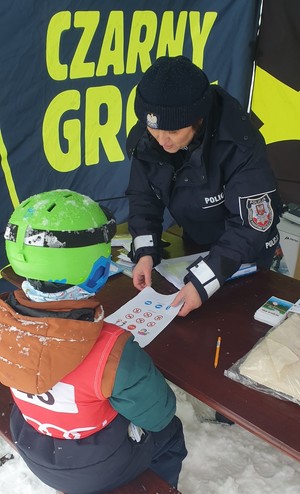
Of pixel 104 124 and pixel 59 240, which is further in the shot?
pixel 104 124

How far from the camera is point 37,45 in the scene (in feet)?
7.06

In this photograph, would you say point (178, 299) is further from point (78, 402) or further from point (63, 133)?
point (63, 133)

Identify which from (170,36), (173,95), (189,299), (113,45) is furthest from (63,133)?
(189,299)

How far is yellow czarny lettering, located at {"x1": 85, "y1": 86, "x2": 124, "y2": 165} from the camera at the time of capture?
2.48 metres

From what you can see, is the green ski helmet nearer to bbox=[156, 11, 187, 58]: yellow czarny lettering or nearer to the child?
the child

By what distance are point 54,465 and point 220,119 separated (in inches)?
41.5

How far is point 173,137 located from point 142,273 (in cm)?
46

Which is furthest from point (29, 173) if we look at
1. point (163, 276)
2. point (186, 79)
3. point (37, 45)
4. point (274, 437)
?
point (274, 437)

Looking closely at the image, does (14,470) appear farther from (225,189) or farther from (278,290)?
(225,189)

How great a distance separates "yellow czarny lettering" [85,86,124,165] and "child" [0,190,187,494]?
5.43 ft

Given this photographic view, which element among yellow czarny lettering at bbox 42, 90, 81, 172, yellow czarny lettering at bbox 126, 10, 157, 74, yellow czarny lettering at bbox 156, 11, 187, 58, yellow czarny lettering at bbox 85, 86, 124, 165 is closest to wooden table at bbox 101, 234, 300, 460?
yellow czarny lettering at bbox 42, 90, 81, 172

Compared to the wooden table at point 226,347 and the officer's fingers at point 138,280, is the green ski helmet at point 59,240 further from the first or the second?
the officer's fingers at point 138,280

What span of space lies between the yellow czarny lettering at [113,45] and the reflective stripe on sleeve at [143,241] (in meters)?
1.20

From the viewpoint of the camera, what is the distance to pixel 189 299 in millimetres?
1358
